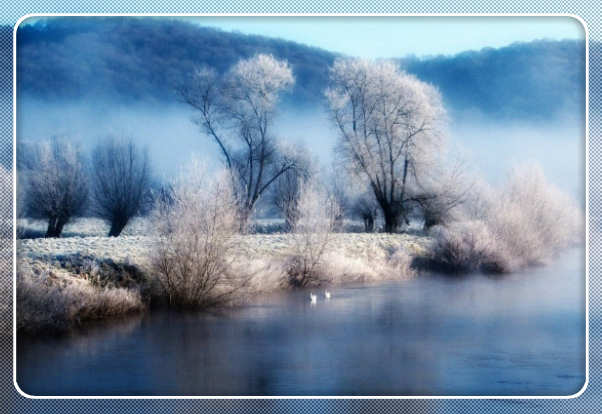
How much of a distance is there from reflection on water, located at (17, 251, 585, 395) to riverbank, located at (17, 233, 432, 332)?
15cm

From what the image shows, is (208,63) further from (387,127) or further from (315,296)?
(315,296)

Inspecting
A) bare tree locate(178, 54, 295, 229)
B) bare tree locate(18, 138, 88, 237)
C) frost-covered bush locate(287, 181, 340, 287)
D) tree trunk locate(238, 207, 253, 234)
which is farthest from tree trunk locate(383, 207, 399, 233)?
bare tree locate(18, 138, 88, 237)

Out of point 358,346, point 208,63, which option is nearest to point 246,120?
point 208,63

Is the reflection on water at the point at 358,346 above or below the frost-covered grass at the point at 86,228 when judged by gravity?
below

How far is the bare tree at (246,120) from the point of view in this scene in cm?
568

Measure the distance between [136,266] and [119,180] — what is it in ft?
2.39

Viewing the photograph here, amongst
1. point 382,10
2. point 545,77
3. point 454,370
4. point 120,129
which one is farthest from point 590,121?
point 120,129

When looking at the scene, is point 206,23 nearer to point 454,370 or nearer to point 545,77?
point 545,77

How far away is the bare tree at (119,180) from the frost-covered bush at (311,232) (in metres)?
1.20

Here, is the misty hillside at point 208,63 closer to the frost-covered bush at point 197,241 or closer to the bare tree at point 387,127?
the bare tree at point 387,127

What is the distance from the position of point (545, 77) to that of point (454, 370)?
7.14ft

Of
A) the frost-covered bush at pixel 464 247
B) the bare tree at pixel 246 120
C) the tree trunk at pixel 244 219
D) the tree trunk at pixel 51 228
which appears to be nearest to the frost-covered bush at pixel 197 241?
the tree trunk at pixel 244 219

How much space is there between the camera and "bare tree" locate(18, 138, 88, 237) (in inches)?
212

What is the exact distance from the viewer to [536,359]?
5270mm
